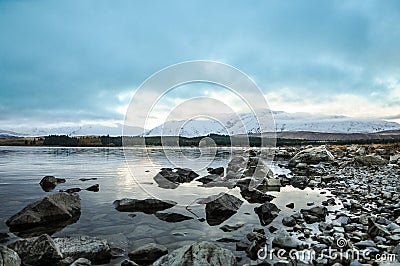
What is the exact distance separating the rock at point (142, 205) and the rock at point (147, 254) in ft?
12.8

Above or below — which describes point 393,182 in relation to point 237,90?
below

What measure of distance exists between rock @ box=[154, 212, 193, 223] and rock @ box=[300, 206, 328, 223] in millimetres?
3427

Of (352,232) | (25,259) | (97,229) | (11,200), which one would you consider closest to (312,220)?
(352,232)

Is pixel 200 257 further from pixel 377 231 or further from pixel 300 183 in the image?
pixel 300 183

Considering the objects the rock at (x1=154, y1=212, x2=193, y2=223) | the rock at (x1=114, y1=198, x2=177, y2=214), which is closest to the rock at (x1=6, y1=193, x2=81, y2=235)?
the rock at (x1=114, y1=198, x2=177, y2=214)

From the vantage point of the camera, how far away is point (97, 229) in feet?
25.4

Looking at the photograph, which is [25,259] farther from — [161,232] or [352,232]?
[352,232]

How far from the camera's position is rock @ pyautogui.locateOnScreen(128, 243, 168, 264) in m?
5.64

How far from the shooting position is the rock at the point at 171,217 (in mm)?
8648

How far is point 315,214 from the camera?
8641 millimetres

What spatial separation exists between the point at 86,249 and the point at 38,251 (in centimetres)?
85

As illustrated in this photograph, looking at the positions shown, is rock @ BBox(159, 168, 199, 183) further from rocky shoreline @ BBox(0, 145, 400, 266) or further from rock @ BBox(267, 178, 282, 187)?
rocky shoreline @ BBox(0, 145, 400, 266)

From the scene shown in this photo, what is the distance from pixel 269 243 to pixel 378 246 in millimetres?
2086

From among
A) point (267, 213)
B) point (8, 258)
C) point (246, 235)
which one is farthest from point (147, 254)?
point (267, 213)
